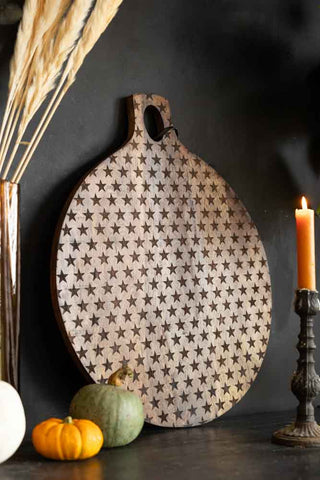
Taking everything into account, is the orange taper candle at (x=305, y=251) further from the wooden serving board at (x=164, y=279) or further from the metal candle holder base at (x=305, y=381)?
the wooden serving board at (x=164, y=279)

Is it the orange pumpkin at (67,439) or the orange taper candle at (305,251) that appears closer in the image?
the orange pumpkin at (67,439)

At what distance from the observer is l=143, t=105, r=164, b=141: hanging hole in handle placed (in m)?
1.83

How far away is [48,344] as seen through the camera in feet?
5.51

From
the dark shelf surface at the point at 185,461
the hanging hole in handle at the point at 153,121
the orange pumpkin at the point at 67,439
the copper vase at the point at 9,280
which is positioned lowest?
the dark shelf surface at the point at 185,461

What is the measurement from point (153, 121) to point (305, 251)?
51 centimetres

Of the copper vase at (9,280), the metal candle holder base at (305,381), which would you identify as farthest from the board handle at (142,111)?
the metal candle holder base at (305,381)

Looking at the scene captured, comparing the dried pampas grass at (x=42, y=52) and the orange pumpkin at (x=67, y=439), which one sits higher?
the dried pampas grass at (x=42, y=52)

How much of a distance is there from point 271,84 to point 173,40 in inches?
12.2

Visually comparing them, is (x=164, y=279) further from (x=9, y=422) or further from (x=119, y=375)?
(x=9, y=422)

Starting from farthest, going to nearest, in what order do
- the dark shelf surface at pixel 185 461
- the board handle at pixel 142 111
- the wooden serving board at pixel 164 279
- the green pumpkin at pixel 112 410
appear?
1. the board handle at pixel 142 111
2. the wooden serving board at pixel 164 279
3. the green pumpkin at pixel 112 410
4. the dark shelf surface at pixel 185 461

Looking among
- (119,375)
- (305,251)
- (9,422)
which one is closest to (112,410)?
(119,375)

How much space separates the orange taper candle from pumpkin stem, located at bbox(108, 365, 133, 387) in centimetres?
40

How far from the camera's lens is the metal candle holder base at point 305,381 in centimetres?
157

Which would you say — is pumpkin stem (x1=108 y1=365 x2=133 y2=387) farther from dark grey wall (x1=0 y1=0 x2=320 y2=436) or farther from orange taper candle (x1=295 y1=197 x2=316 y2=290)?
orange taper candle (x1=295 y1=197 x2=316 y2=290)
